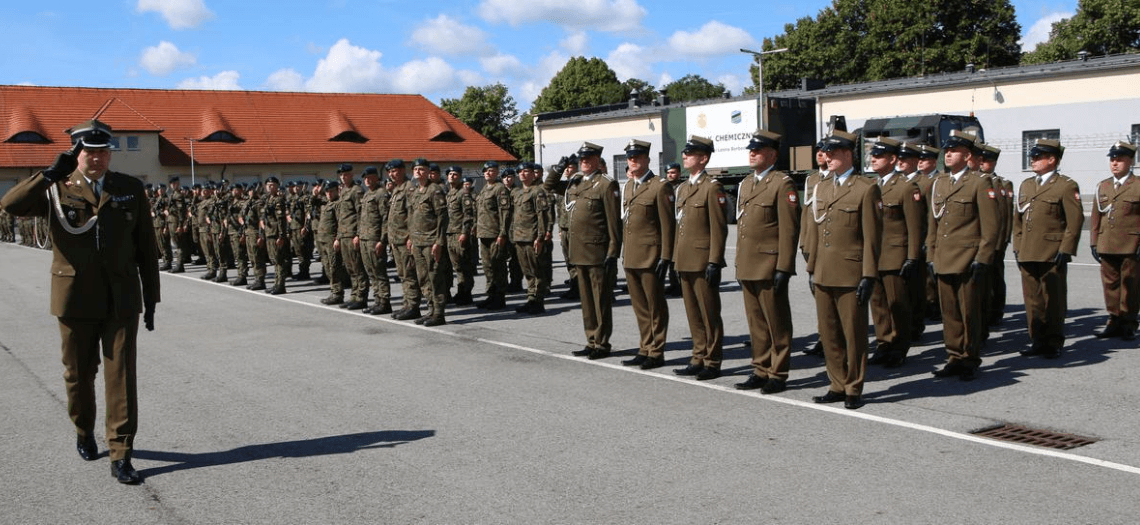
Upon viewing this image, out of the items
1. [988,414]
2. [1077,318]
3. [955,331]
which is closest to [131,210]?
[988,414]

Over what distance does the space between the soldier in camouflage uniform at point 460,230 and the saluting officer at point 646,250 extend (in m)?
3.98

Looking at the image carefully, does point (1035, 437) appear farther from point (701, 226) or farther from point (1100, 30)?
point (1100, 30)

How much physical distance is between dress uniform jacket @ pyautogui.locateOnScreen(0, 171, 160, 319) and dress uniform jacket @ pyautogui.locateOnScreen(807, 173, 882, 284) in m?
4.29

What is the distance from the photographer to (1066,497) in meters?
4.67

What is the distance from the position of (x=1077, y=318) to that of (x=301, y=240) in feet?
38.0

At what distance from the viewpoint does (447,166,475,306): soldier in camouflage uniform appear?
12078mm

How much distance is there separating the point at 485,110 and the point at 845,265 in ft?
247

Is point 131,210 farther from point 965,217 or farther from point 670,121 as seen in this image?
point 670,121

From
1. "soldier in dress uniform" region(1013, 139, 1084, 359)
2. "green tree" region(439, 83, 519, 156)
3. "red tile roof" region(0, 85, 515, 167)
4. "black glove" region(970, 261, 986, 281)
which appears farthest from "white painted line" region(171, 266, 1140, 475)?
"green tree" region(439, 83, 519, 156)

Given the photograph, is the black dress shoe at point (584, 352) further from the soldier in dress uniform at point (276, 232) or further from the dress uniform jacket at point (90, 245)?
the soldier in dress uniform at point (276, 232)

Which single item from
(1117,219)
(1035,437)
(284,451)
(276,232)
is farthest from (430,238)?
(1035,437)

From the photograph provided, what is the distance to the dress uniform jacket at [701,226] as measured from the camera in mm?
7555

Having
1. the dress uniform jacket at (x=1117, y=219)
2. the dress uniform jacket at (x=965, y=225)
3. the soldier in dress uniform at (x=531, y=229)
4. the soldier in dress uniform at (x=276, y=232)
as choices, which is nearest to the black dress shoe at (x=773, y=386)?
the dress uniform jacket at (x=965, y=225)

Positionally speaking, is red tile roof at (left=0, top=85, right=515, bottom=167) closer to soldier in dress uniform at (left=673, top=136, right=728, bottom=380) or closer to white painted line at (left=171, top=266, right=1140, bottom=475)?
white painted line at (left=171, top=266, right=1140, bottom=475)
